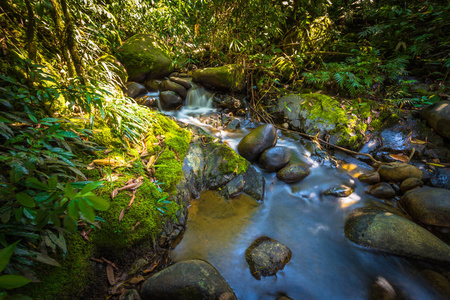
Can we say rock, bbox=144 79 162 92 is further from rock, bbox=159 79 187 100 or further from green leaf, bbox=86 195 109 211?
green leaf, bbox=86 195 109 211

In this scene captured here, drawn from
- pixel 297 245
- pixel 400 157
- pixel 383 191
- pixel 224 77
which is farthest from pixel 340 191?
pixel 224 77

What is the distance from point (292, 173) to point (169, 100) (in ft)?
14.7

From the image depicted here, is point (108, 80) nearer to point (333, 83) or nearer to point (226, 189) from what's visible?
point (226, 189)

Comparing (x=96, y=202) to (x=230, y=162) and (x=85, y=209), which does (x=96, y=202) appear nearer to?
(x=85, y=209)

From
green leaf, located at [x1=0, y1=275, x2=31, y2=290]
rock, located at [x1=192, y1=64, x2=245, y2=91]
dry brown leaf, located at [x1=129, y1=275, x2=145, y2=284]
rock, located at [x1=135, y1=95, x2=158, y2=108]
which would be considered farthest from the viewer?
rock, located at [x1=192, y1=64, x2=245, y2=91]

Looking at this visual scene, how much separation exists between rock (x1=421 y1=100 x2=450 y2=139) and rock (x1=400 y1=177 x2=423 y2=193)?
65.2 inches

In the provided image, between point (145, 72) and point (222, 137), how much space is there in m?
3.69

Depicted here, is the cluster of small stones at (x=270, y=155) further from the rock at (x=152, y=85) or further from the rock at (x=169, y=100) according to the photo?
the rock at (x=152, y=85)

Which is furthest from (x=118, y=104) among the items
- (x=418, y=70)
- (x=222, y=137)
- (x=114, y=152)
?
(x=418, y=70)

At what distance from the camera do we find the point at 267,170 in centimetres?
397

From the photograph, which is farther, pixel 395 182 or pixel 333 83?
pixel 333 83

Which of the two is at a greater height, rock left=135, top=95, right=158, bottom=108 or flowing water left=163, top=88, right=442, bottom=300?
rock left=135, top=95, right=158, bottom=108

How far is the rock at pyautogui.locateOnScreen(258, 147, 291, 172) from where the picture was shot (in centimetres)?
391

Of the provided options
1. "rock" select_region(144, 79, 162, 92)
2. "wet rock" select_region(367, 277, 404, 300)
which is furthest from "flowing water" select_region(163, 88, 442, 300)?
"rock" select_region(144, 79, 162, 92)
